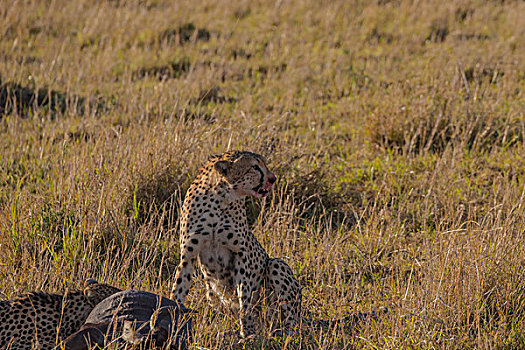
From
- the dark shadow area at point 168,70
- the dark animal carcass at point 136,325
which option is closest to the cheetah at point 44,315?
the dark animal carcass at point 136,325

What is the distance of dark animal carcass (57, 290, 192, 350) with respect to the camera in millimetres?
2637

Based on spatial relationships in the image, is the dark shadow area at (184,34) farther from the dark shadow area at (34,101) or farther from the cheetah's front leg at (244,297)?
the cheetah's front leg at (244,297)

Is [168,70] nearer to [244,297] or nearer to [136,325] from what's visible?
[244,297]

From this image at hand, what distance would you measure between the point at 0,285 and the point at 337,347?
1.76 meters

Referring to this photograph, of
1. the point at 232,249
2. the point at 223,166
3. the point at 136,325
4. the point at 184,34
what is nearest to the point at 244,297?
the point at 232,249

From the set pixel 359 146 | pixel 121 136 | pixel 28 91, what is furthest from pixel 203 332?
pixel 28 91

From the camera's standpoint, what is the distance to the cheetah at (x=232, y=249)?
3.43 meters

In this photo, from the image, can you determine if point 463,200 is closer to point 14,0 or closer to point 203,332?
point 203,332

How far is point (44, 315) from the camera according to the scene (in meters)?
3.15

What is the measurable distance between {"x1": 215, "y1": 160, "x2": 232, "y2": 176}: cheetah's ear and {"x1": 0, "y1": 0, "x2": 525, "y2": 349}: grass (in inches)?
23.6

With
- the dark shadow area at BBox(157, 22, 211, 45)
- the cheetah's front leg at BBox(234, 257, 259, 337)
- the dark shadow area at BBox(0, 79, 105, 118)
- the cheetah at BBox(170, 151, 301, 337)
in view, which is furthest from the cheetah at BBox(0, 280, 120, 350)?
the dark shadow area at BBox(157, 22, 211, 45)

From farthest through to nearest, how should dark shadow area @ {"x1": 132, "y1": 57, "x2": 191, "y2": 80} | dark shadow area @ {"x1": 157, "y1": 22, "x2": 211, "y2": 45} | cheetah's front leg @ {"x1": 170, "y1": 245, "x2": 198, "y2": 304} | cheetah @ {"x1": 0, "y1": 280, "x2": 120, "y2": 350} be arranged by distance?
dark shadow area @ {"x1": 157, "y1": 22, "x2": 211, "y2": 45} → dark shadow area @ {"x1": 132, "y1": 57, "x2": 191, "y2": 80} → cheetah's front leg @ {"x1": 170, "y1": 245, "x2": 198, "y2": 304} → cheetah @ {"x1": 0, "y1": 280, "x2": 120, "y2": 350}

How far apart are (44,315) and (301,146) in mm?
2933

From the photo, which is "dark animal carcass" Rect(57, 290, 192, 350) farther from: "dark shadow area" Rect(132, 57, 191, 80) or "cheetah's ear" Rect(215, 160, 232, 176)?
"dark shadow area" Rect(132, 57, 191, 80)
